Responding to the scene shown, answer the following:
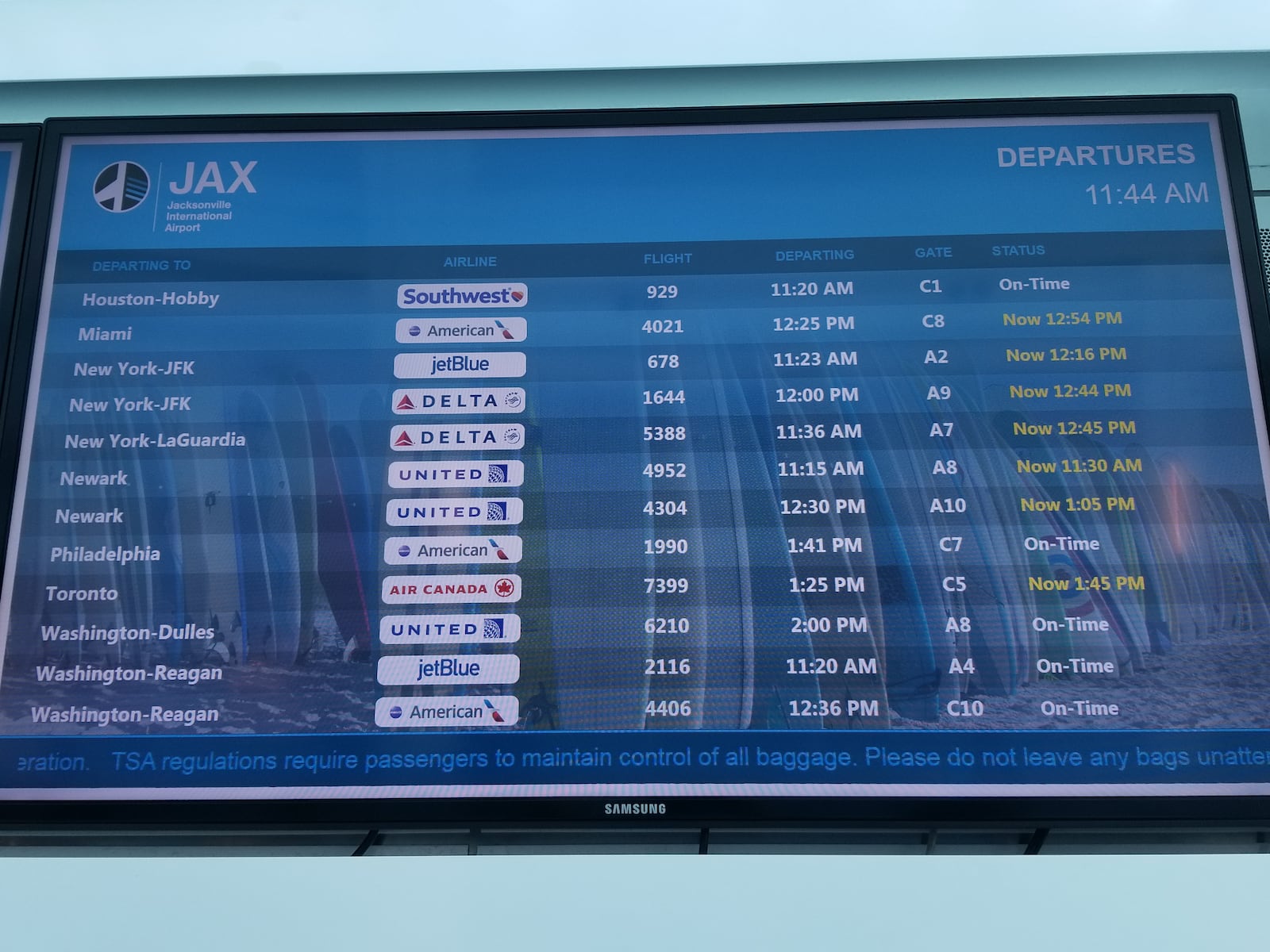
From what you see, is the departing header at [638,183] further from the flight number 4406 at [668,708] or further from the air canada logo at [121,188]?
the flight number 4406 at [668,708]

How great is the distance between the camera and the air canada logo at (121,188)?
1812 millimetres

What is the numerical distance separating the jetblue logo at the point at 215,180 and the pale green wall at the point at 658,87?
381mm

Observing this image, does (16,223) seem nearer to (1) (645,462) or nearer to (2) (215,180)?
(2) (215,180)

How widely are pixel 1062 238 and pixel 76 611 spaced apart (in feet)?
6.52

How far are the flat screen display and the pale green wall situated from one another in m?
0.33

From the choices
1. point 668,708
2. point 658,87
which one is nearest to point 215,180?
point 658,87

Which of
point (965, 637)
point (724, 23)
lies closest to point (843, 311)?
point (965, 637)

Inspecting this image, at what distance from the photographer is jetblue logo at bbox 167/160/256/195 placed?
182 centimetres

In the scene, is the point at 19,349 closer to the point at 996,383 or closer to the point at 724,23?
the point at 724,23

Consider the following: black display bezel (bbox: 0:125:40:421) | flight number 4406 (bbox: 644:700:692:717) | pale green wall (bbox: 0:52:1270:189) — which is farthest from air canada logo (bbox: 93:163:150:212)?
flight number 4406 (bbox: 644:700:692:717)

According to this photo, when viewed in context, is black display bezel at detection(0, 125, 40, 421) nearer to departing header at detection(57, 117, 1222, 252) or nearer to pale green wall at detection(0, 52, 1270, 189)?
departing header at detection(57, 117, 1222, 252)

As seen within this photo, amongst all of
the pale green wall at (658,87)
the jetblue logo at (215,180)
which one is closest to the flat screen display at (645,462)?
the jetblue logo at (215,180)

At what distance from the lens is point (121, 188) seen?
5.97 ft

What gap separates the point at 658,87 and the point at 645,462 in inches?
39.9
